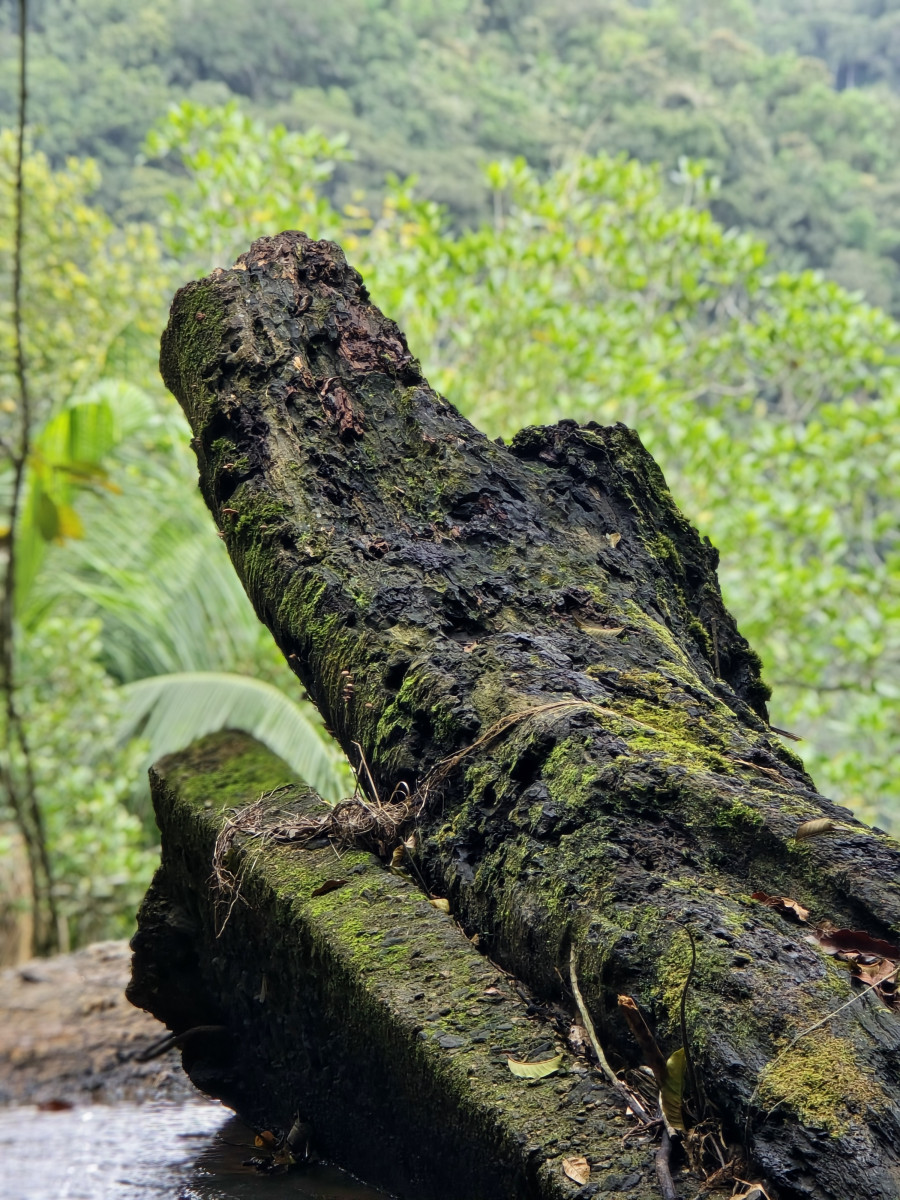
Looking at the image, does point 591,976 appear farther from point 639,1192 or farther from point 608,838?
point 639,1192

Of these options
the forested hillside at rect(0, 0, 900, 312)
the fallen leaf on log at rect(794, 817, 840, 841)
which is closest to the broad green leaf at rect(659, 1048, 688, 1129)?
the fallen leaf on log at rect(794, 817, 840, 841)

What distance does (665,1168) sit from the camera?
128cm

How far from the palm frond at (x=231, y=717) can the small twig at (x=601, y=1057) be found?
2.92 metres

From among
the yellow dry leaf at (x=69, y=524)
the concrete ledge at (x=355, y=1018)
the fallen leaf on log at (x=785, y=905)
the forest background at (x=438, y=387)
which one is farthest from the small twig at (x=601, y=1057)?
the yellow dry leaf at (x=69, y=524)

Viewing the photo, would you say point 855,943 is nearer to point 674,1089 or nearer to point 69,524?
point 674,1089

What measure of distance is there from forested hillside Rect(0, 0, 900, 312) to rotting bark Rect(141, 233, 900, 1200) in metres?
25.4

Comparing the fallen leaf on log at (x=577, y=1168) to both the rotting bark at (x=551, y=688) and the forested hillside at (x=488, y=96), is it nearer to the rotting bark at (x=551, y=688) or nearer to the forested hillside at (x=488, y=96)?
the rotting bark at (x=551, y=688)

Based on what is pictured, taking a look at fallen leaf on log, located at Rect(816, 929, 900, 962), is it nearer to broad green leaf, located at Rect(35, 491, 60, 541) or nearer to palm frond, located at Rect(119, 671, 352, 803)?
broad green leaf, located at Rect(35, 491, 60, 541)

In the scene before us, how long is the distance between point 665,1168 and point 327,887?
80cm

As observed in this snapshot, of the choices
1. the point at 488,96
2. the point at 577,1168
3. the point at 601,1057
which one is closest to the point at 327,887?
the point at 601,1057

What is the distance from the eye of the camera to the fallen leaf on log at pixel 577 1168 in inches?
51.3

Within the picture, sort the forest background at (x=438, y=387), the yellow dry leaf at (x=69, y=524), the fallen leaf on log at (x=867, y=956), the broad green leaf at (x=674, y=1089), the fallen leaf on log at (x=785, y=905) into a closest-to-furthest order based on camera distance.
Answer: the broad green leaf at (x=674, y=1089)
the fallen leaf on log at (x=867, y=956)
the fallen leaf on log at (x=785, y=905)
the yellow dry leaf at (x=69, y=524)
the forest background at (x=438, y=387)

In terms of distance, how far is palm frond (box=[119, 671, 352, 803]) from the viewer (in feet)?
17.0

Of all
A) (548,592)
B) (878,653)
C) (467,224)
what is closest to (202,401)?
(548,592)
